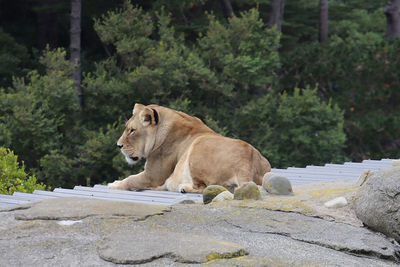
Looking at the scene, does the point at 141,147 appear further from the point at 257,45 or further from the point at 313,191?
the point at 257,45

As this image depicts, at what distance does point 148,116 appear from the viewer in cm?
785

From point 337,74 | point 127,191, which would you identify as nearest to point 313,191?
point 127,191

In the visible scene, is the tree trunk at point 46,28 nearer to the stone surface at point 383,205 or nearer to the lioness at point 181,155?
the lioness at point 181,155

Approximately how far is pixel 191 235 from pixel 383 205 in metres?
1.58

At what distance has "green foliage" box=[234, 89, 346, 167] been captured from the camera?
1764 centimetres

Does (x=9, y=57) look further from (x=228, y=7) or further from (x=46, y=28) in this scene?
(x=228, y=7)

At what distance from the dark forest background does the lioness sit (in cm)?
772

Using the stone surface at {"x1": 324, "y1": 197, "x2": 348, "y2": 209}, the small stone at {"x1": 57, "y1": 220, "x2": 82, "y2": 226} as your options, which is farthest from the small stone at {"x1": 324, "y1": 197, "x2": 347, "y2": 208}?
the small stone at {"x1": 57, "y1": 220, "x2": 82, "y2": 226}

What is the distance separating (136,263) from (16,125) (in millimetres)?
12928

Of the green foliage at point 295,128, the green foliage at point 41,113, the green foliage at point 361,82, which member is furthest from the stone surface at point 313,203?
the green foliage at point 361,82

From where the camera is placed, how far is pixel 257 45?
1858 centimetres

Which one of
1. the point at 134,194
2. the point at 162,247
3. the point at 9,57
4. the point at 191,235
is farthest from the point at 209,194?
the point at 9,57

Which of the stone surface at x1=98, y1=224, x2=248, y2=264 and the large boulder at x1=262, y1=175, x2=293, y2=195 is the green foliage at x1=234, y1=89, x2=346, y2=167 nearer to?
the large boulder at x1=262, y1=175, x2=293, y2=195

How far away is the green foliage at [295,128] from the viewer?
17641 millimetres
